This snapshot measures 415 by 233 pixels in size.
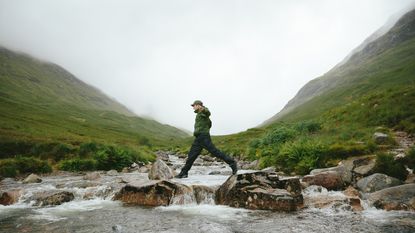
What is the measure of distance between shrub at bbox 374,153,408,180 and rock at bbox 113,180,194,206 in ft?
25.5

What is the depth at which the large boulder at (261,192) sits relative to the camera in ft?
33.7

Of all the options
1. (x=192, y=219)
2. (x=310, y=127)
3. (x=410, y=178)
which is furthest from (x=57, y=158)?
(x=410, y=178)

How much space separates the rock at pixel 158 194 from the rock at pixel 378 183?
6478 millimetres

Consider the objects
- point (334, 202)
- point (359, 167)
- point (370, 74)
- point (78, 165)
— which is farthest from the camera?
point (370, 74)

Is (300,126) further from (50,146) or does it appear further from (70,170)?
(50,146)

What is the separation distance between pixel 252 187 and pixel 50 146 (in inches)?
1174

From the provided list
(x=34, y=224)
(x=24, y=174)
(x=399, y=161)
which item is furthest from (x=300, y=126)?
(x=34, y=224)

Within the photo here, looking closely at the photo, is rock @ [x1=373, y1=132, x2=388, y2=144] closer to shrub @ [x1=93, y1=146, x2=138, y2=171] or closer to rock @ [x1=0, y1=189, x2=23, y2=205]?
rock @ [x1=0, y1=189, x2=23, y2=205]

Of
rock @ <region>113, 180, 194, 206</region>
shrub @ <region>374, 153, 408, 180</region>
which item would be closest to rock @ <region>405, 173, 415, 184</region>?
shrub @ <region>374, 153, 408, 180</region>

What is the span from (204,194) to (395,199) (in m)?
6.27

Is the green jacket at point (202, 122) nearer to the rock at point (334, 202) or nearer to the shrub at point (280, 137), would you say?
the rock at point (334, 202)

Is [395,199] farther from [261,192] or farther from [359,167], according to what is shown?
[359,167]

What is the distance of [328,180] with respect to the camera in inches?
506

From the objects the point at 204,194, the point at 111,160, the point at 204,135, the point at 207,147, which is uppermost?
the point at 111,160
